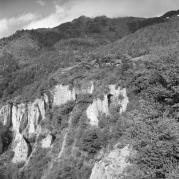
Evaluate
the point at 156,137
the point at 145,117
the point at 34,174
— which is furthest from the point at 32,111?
the point at 156,137

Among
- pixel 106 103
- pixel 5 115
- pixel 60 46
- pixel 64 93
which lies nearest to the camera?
pixel 106 103

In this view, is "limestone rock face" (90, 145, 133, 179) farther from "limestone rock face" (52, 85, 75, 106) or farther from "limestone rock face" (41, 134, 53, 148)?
"limestone rock face" (52, 85, 75, 106)

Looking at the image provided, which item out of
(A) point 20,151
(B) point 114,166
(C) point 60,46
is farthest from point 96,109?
(C) point 60,46

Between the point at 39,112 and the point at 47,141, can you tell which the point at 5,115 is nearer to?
the point at 39,112

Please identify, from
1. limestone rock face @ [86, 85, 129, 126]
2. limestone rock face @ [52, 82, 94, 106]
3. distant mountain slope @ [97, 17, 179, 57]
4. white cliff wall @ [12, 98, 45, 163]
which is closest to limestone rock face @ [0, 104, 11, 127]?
white cliff wall @ [12, 98, 45, 163]

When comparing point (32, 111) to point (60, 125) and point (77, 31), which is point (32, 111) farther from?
point (77, 31)

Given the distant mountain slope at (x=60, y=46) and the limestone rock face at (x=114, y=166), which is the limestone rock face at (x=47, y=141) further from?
the limestone rock face at (x=114, y=166)
